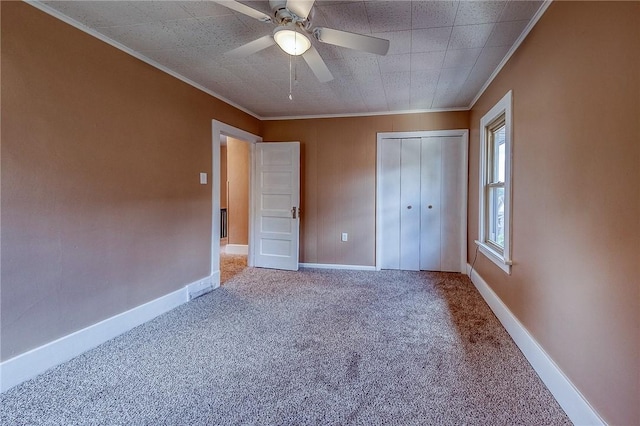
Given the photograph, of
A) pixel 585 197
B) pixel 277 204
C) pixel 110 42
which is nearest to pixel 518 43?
pixel 585 197

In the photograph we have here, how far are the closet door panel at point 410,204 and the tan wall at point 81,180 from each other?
281 cm

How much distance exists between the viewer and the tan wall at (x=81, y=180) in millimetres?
1725

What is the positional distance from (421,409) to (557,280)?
103cm

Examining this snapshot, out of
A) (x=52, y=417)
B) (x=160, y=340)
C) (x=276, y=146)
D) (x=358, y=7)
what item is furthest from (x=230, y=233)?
(x=358, y=7)

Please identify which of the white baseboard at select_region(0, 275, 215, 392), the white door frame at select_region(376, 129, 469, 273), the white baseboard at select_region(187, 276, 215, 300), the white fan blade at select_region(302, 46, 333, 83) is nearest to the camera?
the white baseboard at select_region(0, 275, 215, 392)

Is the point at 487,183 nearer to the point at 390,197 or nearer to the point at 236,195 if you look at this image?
the point at 390,197

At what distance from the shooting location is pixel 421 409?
152 cm

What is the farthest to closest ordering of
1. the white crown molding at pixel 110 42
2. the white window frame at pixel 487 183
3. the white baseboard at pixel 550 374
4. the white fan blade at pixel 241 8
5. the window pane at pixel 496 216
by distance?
1. the window pane at pixel 496 216
2. the white window frame at pixel 487 183
3. the white crown molding at pixel 110 42
4. the white fan blade at pixel 241 8
5. the white baseboard at pixel 550 374

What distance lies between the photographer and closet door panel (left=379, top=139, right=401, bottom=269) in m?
4.18

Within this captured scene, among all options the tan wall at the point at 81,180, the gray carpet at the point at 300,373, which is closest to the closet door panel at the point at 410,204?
the gray carpet at the point at 300,373

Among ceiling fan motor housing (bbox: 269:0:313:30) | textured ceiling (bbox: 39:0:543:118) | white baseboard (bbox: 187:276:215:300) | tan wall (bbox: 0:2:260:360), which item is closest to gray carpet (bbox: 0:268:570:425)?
white baseboard (bbox: 187:276:215:300)

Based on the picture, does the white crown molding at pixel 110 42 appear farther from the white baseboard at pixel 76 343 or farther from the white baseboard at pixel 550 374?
the white baseboard at pixel 550 374

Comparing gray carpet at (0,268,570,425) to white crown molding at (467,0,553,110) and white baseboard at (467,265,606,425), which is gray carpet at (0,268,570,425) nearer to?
white baseboard at (467,265,606,425)

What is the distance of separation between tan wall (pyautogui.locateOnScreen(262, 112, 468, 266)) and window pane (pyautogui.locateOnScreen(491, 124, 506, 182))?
1.11m
